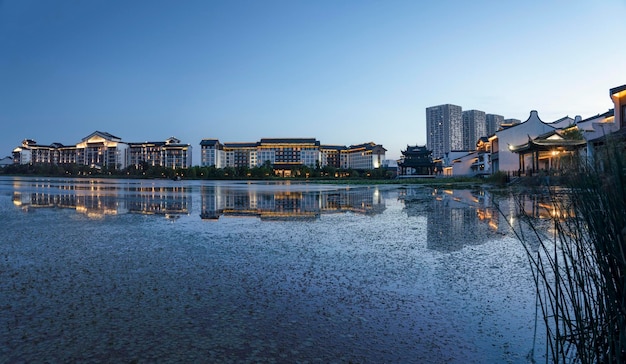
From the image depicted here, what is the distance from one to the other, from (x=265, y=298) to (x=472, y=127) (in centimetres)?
20026

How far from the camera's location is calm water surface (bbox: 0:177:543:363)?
3.31m

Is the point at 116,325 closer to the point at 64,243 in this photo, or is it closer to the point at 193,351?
the point at 193,351

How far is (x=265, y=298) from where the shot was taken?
4.64m

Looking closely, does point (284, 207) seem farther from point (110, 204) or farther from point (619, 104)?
point (619, 104)

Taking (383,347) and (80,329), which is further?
(80,329)

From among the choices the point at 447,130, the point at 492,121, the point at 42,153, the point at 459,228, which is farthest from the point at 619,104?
the point at 42,153

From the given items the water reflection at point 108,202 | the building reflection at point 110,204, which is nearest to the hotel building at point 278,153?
the water reflection at point 108,202

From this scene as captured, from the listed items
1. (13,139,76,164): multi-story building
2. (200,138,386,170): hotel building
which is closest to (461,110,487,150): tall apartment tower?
(200,138,386,170): hotel building

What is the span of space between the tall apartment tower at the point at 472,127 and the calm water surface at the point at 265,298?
19103cm

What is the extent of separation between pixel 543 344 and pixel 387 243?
4805mm

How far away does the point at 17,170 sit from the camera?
121312 mm

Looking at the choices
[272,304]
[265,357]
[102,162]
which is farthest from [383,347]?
[102,162]

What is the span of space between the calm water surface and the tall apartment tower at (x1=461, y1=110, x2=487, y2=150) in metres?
191

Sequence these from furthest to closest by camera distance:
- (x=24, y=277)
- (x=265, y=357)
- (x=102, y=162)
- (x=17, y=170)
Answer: (x=102, y=162), (x=17, y=170), (x=24, y=277), (x=265, y=357)
